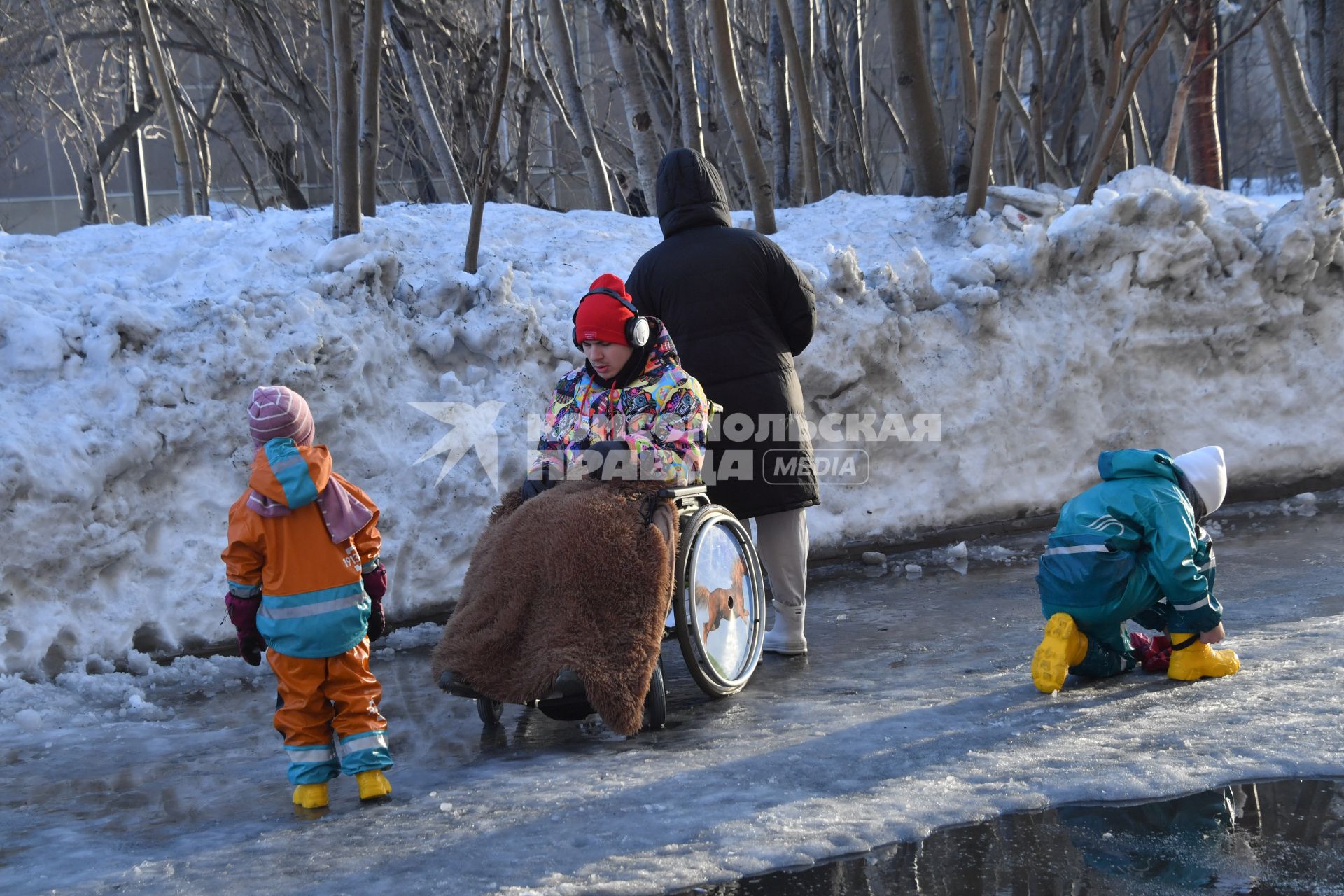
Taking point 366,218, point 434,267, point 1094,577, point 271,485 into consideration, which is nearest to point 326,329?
point 434,267

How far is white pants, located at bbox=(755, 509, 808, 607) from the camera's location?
5191 millimetres

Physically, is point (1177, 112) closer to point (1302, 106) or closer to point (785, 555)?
point (1302, 106)

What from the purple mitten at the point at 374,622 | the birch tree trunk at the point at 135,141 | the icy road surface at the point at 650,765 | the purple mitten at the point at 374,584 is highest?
the birch tree trunk at the point at 135,141

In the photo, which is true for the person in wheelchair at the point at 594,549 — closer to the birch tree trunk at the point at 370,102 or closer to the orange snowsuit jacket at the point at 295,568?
the orange snowsuit jacket at the point at 295,568

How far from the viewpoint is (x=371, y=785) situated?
3621mm

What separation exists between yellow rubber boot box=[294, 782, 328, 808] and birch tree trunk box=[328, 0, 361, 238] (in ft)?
13.8

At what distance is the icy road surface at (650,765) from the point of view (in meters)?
3.11

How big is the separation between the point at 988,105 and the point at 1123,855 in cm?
653

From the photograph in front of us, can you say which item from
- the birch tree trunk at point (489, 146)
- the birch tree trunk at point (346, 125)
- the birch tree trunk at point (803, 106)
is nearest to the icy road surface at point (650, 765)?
the birch tree trunk at point (489, 146)

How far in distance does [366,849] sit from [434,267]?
4494mm

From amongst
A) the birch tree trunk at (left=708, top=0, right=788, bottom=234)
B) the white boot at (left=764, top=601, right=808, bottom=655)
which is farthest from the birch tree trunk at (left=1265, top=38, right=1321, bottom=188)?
the white boot at (left=764, top=601, right=808, bottom=655)

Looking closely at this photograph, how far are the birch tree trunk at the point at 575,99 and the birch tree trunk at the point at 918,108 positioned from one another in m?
2.37

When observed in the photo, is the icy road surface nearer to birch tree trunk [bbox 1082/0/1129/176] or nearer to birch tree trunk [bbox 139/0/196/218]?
birch tree trunk [bbox 139/0/196/218]

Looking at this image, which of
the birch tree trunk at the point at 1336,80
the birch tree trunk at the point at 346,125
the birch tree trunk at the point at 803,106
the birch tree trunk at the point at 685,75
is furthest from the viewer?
the birch tree trunk at the point at 1336,80
